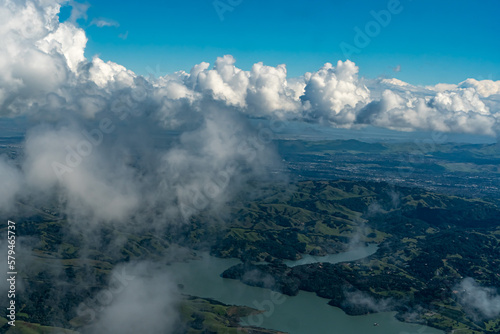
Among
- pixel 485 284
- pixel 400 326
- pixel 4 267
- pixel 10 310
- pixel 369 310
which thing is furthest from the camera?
pixel 485 284

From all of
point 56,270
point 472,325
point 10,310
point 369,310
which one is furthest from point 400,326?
point 56,270

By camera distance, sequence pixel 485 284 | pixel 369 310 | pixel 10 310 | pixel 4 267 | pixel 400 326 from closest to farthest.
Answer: pixel 10 310 < pixel 400 326 < pixel 369 310 < pixel 4 267 < pixel 485 284

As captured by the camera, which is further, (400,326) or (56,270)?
(56,270)

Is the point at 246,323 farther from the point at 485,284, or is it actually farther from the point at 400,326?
the point at 485,284

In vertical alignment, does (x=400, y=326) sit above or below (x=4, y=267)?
below

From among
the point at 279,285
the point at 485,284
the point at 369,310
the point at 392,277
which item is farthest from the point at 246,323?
the point at 485,284

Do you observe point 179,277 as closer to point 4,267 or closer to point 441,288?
point 4,267
